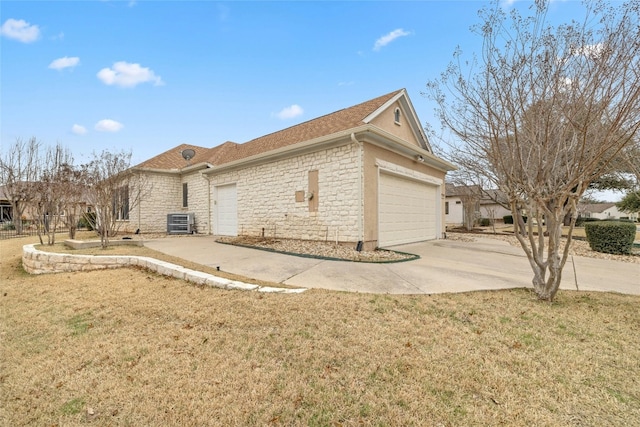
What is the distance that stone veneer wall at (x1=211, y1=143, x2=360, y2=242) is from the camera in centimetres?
873

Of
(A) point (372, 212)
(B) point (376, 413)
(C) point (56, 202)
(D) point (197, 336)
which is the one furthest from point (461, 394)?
(C) point (56, 202)

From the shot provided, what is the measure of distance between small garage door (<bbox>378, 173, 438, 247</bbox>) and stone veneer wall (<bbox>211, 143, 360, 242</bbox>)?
1.22 m

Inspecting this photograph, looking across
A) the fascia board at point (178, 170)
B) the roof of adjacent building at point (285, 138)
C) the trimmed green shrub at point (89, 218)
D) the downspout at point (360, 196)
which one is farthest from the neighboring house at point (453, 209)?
the trimmed green shrub at point (89, 218)

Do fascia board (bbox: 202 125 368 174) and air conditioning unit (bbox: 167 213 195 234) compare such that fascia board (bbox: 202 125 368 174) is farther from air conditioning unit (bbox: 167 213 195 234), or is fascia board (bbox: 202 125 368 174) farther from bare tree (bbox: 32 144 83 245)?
bare tree (bbox: 32 144 83 245)

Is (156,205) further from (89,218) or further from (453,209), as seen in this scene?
(453,209)

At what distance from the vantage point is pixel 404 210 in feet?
35.0

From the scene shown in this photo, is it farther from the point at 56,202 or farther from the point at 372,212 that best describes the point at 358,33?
the point at 56,202

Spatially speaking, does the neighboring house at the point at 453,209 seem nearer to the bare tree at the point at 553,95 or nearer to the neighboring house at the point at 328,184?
the neighboring house at the point at 328,184

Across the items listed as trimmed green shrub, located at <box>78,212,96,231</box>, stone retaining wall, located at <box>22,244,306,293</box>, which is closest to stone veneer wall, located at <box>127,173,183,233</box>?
trimmed green shrub, located at <box>78,212,96,231</box>

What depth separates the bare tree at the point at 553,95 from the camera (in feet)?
12.0

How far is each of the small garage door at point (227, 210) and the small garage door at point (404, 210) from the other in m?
6.83

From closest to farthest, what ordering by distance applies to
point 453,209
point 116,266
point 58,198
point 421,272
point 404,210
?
point 421,272 → point 116,266 → point 58,198 → point 404,210 → point 453,209

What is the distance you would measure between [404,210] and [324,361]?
28.6ft

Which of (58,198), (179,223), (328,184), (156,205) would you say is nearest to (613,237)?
(328,184)
